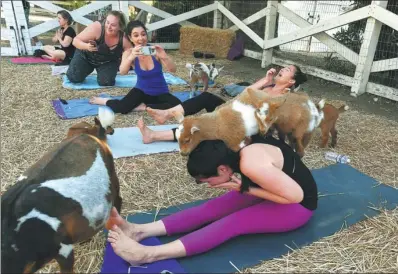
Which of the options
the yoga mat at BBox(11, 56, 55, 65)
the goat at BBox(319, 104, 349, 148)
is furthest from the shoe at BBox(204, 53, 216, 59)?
the goat at BBox(319, 104, 349, 148)

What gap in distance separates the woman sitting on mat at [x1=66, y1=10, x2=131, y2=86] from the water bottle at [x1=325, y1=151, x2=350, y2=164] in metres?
3.45

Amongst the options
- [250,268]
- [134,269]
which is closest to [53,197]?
[134,269]

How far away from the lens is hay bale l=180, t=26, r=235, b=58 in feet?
28.3

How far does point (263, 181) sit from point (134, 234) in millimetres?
902

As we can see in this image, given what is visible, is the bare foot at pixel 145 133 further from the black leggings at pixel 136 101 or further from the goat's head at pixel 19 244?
the goat's head at pixel 19 244

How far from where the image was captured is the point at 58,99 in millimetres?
4977

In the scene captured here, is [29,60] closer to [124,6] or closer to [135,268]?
[124,6]

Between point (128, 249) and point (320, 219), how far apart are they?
1420mm

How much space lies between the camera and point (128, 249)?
6.52ft

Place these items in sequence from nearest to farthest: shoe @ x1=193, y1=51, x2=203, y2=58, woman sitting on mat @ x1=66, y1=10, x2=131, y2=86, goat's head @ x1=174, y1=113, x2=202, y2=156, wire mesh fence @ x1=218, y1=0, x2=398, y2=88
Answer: goat's head @ x1=174, y1=113, x2=202, y2=156 < woman sitting on mat @ x1=66, y1=10, x2=131, y2=86 < wire mesh fence @ x1=218, y1=0, x2=398, y2=88 < shoe @ x1=193, y1=51, x2=203, y2=58

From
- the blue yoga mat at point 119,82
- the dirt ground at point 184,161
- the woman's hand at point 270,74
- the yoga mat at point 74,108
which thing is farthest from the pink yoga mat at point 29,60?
the woman's hand at point 270,74

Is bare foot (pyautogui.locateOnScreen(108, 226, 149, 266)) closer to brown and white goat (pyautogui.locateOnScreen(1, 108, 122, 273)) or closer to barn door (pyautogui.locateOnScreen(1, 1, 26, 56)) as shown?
brown and white goat (pyautogui.locateOnScreen(1, 108, 122, 273))

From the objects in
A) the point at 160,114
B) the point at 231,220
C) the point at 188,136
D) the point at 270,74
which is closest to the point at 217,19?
the point at 270,74

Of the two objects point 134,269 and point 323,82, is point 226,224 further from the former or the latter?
point 323,82
